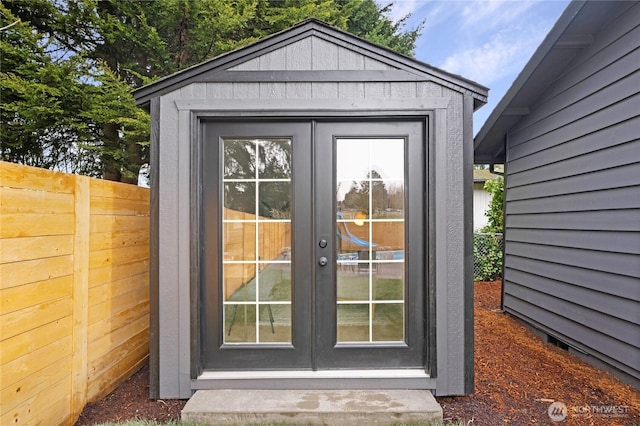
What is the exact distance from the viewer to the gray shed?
2.40 m

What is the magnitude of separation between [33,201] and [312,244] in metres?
1.70

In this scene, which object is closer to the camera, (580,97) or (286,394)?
(286,394)

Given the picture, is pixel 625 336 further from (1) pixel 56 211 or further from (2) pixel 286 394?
(1) pixel 56 211

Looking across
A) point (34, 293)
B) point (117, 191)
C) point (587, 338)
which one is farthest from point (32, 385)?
point (587, 338)

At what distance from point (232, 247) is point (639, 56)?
3636 mm

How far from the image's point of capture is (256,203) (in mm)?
2490

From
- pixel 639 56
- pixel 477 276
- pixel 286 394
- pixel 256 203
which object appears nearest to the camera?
pixel 286 394

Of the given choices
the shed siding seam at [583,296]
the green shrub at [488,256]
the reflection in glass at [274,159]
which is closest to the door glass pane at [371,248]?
the reflection in glass at [274,159]

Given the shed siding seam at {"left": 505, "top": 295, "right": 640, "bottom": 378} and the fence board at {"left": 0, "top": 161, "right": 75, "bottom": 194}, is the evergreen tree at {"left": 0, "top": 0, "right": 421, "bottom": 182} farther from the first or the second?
the shed siding seam at {"left": 505, "top": 295, "right": 640, "bottom": 378}

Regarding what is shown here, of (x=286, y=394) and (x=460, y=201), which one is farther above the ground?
(x=460, y=201)

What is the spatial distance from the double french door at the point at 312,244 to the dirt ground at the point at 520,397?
46cm

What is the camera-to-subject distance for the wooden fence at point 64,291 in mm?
1691

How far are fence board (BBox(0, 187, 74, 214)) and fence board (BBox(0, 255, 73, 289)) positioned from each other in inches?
11.2

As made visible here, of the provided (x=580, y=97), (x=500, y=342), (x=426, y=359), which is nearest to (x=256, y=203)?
(x=426, y=359)
